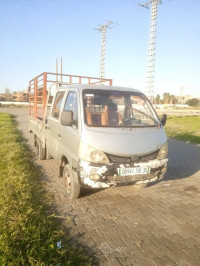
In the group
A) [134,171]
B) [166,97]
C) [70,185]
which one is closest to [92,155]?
[134,171]

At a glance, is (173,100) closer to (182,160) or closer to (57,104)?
(182,160)

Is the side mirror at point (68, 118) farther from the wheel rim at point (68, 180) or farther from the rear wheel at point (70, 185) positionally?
the wheel rim at point (68, 180)

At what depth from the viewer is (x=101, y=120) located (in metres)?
4.12

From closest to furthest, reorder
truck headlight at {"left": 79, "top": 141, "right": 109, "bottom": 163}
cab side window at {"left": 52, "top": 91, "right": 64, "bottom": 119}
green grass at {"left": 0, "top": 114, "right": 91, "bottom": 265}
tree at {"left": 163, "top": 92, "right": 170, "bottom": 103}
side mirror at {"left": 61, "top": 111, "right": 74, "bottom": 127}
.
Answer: green grass at {"left": 0, "top": 114, "right": 91, "bottom": 265} → truck headlight at {"left": 79, "top": 141, "right": 109, "bottom": 163} → side mirror at {"left": 61, "top": 111, "right": 74, "bottom": 127} → cab side window at {"left": 52, "top": 91, "right": 64, "bottom": 119} → tree at {"left": 163, "top": 92, "right": 170, "bottom": 103}

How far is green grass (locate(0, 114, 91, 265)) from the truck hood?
1313mm

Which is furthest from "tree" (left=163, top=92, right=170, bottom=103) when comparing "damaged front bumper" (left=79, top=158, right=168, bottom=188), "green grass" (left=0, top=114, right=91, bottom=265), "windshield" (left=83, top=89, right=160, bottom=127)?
"damaged front bumper" (left=79, top=158, right=168, bottom=188)

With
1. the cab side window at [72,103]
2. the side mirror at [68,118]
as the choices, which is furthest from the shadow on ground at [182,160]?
the side mirror at [68,118]

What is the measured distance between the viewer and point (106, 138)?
142 inches

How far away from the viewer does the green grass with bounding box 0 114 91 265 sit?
259 centimetres

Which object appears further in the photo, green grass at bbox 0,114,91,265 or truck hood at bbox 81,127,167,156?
truck hood at bbox 81,127,167,156

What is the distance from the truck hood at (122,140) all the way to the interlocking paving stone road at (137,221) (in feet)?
3.49

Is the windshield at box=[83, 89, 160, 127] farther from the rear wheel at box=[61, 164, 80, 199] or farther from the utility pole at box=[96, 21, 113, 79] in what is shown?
the utility pole at box=[96, 21, 113, 79]

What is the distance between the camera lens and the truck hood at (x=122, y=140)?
356 centimetres

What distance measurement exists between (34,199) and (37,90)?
3.66m
